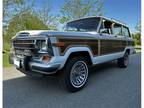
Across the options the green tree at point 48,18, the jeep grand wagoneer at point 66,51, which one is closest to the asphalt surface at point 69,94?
the jeep grand wagoneer at point 66,51

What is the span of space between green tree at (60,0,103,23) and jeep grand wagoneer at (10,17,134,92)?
14573 millimetres

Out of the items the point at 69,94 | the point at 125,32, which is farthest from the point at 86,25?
the point at 125,32

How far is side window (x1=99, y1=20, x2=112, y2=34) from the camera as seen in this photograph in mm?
4984

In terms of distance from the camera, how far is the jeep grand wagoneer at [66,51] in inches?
134

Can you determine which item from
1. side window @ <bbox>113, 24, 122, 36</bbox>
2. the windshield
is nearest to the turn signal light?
the windshield

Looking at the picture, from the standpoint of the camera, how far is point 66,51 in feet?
11.8

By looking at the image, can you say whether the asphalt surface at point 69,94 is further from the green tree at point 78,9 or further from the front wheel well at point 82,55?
the green tree at point 78,9

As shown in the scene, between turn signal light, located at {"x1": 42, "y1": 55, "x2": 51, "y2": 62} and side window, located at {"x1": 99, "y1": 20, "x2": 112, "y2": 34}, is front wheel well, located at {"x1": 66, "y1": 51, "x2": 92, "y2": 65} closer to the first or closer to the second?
turn signal light, located at {"x1": 42, "y1": 55, "x2": 51, "y2": 62}

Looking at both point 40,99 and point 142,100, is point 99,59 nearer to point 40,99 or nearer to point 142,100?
point 142,100

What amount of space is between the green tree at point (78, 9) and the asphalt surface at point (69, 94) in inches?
609

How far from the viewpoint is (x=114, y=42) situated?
5793mm

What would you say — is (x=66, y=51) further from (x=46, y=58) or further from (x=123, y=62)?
(x=123, y=62)

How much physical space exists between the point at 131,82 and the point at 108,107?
6.33ft

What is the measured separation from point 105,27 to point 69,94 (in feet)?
8.65
